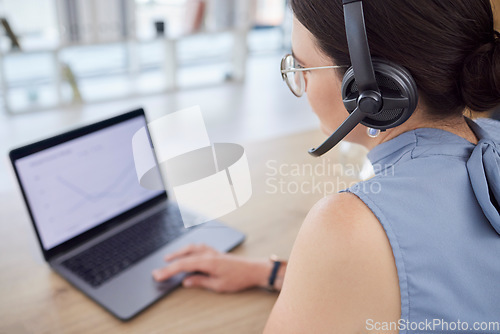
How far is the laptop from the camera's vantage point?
93 centimetres

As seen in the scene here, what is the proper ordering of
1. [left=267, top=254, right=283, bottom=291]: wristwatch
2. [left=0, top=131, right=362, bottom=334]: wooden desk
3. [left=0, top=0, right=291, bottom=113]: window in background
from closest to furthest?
1. [left=0, top=131, right=362, bottom=334]: wooden desk
2. [left=267, top=254, right=283, bottom=291]: wristwatch
3. [left=0, top=0, right=291, bottom=113]: window in background

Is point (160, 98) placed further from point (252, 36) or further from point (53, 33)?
point (252, 36)

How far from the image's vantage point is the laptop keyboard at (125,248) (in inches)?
37.9

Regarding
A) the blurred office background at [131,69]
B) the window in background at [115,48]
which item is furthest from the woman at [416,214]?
the window in background at [115,48]

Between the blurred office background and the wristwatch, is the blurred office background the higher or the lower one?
the lower one

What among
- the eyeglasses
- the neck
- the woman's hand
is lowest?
the woman's hand

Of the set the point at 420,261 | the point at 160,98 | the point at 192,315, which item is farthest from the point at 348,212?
the point at 160,98

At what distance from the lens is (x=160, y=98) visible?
13.7ft

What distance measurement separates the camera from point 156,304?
35.3 inches

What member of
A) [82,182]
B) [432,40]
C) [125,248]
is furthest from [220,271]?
[432,40]

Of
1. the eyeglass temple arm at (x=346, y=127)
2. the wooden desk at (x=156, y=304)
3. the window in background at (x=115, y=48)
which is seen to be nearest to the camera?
the eyeglass temple arm at (x=346, y=127)

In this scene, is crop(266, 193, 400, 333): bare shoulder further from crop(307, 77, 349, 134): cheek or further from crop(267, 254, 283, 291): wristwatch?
crop(267, 254, 283, 291): wristwatch

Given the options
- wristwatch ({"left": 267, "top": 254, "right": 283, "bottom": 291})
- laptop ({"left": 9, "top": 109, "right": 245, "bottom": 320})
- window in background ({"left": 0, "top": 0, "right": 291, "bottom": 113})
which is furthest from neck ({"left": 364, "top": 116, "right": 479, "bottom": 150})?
window in background ({"left": 0, "top": 0, "right": 291, "bottom": 113})

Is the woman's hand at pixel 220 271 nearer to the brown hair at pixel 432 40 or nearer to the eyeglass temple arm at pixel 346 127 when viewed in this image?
the eyeglass temple arm at pixel 346 127
